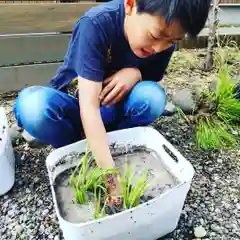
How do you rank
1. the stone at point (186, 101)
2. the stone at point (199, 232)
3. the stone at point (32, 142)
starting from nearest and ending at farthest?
the stone at point (199, 232) → the stone at point (32, 142) → the stone at point (186, 101)

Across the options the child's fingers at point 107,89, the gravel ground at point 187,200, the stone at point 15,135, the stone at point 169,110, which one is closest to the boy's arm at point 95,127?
the child's fingers at point 107,89

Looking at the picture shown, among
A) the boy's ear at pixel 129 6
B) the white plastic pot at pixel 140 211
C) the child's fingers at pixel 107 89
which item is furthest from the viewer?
the child's fingers at pixel 107 89

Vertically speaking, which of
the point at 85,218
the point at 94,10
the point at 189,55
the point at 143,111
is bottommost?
the point at 189,55

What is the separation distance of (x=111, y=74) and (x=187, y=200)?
1.98 feet

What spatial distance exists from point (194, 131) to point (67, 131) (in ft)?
2.50

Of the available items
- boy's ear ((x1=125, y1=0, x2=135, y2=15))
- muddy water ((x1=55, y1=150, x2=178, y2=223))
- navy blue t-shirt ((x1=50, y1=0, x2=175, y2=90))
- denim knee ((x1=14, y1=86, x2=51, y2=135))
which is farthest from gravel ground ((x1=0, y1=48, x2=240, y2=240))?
boy's ear ((x1=125, y1=0, x2=135, y2=15))

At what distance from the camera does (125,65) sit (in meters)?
1.55

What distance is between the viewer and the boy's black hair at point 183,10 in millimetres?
1116

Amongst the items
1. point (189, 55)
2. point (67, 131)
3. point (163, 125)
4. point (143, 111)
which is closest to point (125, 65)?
point (143, 111)

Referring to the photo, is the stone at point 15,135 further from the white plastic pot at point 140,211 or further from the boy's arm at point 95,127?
the boy's arm at point 95,127

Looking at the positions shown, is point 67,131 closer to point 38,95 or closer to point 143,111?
point 38,95

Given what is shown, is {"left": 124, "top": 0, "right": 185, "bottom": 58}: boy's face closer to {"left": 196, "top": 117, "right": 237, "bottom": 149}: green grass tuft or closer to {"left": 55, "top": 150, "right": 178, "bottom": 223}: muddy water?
{"left": 55, "top": 150, "right": 178, "bottom": 223}: muddy water

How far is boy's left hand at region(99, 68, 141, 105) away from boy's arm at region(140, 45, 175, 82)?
0.32 ft

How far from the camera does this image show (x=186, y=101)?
215cm
